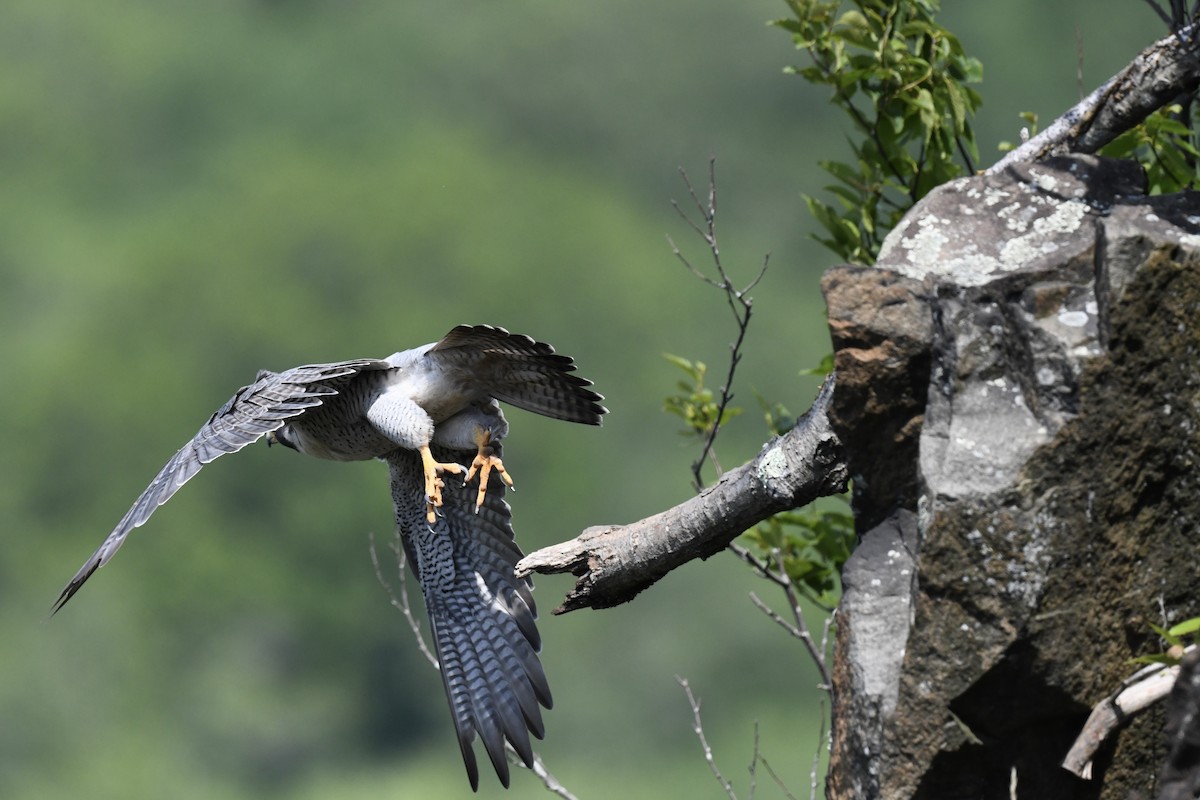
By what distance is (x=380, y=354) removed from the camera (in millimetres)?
43375

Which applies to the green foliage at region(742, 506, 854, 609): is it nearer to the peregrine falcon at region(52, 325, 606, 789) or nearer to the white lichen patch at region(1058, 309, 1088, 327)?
the peregrine falcon at region(52, 325, 606, 789)

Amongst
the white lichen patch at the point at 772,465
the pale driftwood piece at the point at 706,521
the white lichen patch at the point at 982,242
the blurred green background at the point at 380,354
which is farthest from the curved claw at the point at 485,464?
the blurred green background at the point at 380,354

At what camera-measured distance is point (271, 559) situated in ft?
143

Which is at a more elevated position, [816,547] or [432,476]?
[432,476]

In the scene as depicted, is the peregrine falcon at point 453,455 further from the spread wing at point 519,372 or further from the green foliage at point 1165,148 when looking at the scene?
the green foliage at point 1165,148

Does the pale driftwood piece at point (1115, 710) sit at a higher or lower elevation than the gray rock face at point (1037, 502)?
lower

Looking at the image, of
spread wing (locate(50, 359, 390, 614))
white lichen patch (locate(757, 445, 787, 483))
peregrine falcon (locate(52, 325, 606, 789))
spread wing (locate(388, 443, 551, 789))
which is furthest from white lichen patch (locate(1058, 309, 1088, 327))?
spread wing (locate(388, 443, 551, 789))

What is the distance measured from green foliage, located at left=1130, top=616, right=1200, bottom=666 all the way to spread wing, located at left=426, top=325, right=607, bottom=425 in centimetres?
251

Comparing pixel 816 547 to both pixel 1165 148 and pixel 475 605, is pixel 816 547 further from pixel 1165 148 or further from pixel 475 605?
pixel 1165 148

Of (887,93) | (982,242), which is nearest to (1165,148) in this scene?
(887,93)

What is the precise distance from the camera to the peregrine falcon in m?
5.87

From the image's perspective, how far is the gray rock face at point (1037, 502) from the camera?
3.86 meters

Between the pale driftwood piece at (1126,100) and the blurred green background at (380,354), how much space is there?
2808 centimetres

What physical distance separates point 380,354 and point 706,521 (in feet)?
129
